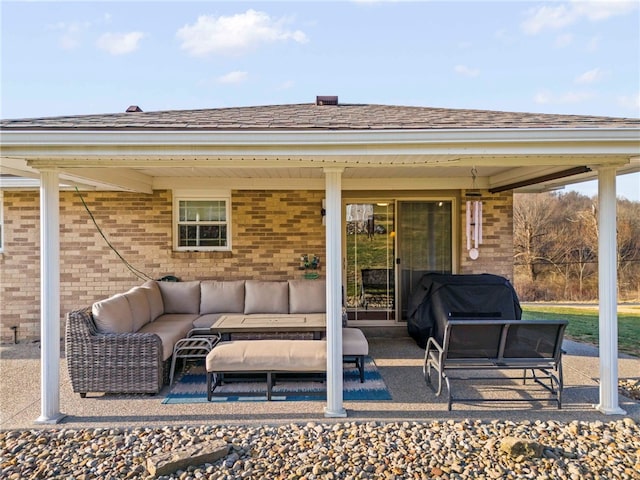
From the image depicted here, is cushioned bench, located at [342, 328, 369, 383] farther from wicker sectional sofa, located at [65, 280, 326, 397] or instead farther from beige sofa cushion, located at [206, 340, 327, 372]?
wicker sectional sofa, located at [65, 280, 326, 397]

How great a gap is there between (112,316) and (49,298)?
0.99 m

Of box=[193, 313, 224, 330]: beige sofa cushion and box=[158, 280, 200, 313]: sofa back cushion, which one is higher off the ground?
box=[158, 280, 200, 313]: sofa back cushion

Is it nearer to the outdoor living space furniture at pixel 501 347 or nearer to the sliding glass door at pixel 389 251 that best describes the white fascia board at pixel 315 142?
the outdoor living space furniture at pixel 501 347

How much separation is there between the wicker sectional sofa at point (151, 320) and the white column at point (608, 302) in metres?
4.02

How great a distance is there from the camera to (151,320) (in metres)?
6.43

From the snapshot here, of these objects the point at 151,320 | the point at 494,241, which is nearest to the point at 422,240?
the point at 494,241

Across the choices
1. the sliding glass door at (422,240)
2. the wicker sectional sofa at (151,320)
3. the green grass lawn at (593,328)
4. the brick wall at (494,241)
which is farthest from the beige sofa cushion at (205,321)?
the green grass lawn at (593,328)

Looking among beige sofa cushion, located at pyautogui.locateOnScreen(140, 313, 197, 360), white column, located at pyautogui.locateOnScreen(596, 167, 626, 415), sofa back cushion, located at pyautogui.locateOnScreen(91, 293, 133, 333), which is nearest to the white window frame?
beige sofa cushion, located at pyautogui.locateOnScreen(140, 313, 197, 360)

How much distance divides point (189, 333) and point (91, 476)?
2784mm

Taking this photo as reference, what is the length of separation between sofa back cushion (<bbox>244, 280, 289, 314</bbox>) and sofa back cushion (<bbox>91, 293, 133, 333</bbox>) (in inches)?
80.0

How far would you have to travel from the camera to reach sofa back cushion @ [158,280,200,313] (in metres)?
7.12

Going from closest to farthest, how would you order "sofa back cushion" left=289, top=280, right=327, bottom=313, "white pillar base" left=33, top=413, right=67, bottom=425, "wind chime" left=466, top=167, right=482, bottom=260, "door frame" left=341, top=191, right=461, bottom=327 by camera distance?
"white pillar base" left=33, top=413, right=67, bottom=425
"wind chime" left=466, top=167, right=482, bottom=260
"sofa back cushion" left=289, top=280, right=327, bottom=313
"door frame" left=341, top=191, right=461, bottom=327

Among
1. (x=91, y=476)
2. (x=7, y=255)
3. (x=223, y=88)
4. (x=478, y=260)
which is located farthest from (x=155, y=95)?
(x=91, y=476)

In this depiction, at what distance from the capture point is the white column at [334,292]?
167 inches
